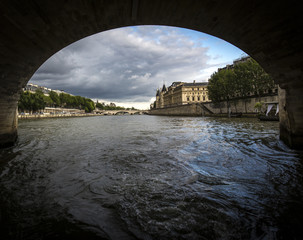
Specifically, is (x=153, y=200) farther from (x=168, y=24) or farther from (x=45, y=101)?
(x=45, y=101)

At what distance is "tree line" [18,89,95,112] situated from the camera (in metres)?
55.9

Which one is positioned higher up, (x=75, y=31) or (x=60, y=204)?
(x=75, y=31)

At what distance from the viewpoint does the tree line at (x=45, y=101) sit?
5588cm

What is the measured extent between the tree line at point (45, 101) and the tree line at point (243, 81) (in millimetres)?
64494

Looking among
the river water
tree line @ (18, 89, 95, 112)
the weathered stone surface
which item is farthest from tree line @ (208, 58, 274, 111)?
tree line @ (18, 89, 95, 112)

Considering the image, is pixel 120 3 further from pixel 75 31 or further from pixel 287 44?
pixel 287 44

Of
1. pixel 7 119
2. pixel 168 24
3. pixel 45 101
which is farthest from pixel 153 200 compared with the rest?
pixel 45 101

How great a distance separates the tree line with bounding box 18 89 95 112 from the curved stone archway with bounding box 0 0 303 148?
206 feet

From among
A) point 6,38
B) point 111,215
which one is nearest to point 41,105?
point 6,38

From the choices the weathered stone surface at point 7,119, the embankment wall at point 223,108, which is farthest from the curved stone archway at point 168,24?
the embankment wall at point 223,108

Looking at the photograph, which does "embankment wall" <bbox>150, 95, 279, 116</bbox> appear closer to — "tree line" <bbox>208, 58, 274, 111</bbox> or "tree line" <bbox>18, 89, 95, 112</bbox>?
"tree line" <bbox>208, 58, 274, 111</bbox>

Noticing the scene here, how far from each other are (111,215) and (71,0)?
16.1ft

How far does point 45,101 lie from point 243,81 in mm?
78229

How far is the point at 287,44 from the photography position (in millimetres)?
4250
